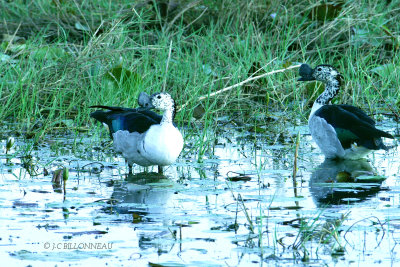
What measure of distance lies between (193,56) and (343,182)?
449 centimetres

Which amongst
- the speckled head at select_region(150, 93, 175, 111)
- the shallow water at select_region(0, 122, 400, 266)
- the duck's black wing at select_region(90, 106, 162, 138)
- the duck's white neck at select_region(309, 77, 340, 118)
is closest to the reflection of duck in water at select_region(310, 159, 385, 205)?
the shallow water at select_region(0, 122, 400, 266)

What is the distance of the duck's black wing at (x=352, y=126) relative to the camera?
698 centimetres

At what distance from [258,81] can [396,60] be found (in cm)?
191

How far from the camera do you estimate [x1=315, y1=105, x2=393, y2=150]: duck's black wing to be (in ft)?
22.9

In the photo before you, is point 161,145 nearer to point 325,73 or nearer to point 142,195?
point 142,195

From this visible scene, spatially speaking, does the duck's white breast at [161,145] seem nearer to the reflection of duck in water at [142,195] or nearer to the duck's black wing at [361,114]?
the reflection of duck in water at [142,195]

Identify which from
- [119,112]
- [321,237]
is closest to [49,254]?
[321,237]

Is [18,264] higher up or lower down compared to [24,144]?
lower down

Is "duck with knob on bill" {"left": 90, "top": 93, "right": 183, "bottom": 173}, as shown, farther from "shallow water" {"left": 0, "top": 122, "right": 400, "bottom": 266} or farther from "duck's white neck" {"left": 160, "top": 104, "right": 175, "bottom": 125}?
"shallow water" {"left": 0, "top": 122, "right": 400, "bottom": 266}

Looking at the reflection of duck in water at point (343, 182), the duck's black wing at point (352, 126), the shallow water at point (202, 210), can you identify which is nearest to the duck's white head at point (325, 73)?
the duck's black wing at point (352, 126)

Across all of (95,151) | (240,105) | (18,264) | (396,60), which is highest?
(396,60)

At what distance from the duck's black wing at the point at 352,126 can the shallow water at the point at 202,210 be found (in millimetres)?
229

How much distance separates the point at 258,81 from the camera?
9789 mm

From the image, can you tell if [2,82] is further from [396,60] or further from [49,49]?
[396,60]
